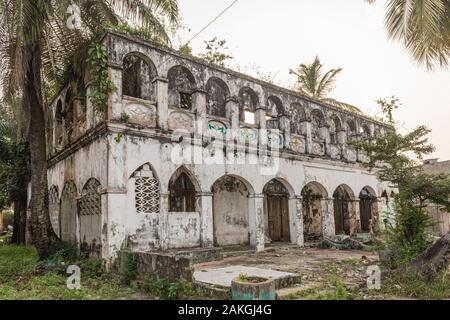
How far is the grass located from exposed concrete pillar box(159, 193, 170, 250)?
164cm

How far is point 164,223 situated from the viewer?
9.58 m

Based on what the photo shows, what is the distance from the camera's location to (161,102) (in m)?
10.1

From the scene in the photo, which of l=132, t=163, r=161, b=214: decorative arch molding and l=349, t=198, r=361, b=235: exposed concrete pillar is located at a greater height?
l=132, t=163, r=161, b=214: decorative arch molding

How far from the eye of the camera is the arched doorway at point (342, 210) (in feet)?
54.7

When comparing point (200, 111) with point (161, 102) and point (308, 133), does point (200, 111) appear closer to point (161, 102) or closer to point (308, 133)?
point (161, 102)

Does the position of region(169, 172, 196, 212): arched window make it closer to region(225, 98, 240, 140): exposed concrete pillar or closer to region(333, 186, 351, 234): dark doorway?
region(225, 98, 240, 140): exposed concrete pillar

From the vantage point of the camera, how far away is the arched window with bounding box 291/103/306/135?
14672mm

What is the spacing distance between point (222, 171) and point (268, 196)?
4038mm

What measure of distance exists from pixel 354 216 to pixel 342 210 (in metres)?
0.96

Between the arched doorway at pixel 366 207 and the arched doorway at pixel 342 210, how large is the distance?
1.09 m

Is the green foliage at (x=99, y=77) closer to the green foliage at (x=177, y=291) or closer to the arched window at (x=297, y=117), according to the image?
the green foliage at (x=177, y=291)

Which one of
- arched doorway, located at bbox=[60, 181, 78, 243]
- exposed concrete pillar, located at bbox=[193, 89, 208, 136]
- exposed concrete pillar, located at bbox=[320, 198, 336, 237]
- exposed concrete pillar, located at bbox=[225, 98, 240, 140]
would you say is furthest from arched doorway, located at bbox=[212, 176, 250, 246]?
arched doorway, located at bbox=[60, 181, 78, 243]

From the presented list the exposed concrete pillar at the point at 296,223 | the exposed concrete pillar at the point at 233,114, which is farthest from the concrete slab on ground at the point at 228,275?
the exposed concrete pillar at the point at 296,223
